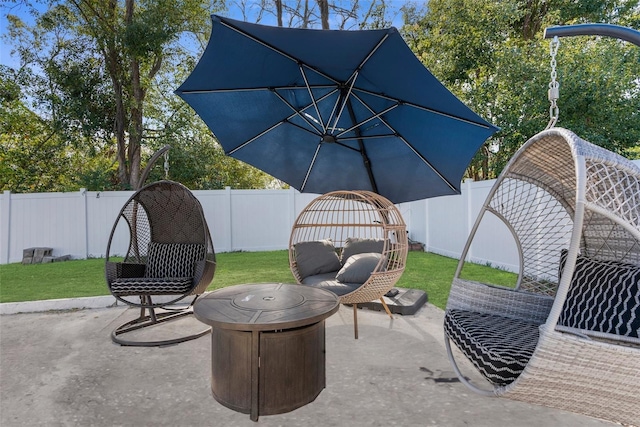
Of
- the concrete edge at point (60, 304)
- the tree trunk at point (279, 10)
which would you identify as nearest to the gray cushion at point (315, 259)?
the concrete edge at point (60, 304)

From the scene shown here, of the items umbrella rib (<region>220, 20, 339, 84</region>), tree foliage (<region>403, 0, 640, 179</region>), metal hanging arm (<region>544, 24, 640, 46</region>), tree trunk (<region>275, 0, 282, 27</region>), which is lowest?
metal hanging arm (<region>544, 24, 640, 46</region>)

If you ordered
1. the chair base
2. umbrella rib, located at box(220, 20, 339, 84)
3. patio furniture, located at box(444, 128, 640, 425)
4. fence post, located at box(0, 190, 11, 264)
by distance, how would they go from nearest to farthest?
patio furniture, located at box(444, 128, 640, 425) → umbrella rib, located at box(220, 20, 339, 84) → the chair base → fence post, located at box(0, 190, 11, 264)

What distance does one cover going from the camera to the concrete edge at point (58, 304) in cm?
432

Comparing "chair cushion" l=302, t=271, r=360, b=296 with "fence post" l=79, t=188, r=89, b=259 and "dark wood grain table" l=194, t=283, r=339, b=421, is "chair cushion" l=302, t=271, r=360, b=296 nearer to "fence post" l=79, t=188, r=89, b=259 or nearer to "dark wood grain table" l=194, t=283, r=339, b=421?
"dark wood grain table" l=194, t=283, r=339, b=421

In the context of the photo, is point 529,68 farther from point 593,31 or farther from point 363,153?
point 593,31

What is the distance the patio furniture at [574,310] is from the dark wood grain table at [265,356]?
0.85 metres

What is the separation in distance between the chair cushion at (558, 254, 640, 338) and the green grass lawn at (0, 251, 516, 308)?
6.78 ft

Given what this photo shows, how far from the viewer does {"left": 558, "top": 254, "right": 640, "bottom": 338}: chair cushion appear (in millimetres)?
1950

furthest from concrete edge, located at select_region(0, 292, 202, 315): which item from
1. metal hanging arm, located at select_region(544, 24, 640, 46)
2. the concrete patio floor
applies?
metal hanging arm, located at select_region(544, 24, 640, 46)

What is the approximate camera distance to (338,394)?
2416mm

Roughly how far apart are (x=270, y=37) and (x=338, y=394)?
7.95ft

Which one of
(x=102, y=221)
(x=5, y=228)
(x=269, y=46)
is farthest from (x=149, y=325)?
(x=5, y=228)

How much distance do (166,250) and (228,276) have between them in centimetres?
182

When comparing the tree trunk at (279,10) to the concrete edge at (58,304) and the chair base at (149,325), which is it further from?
the chair base at (149,325)
